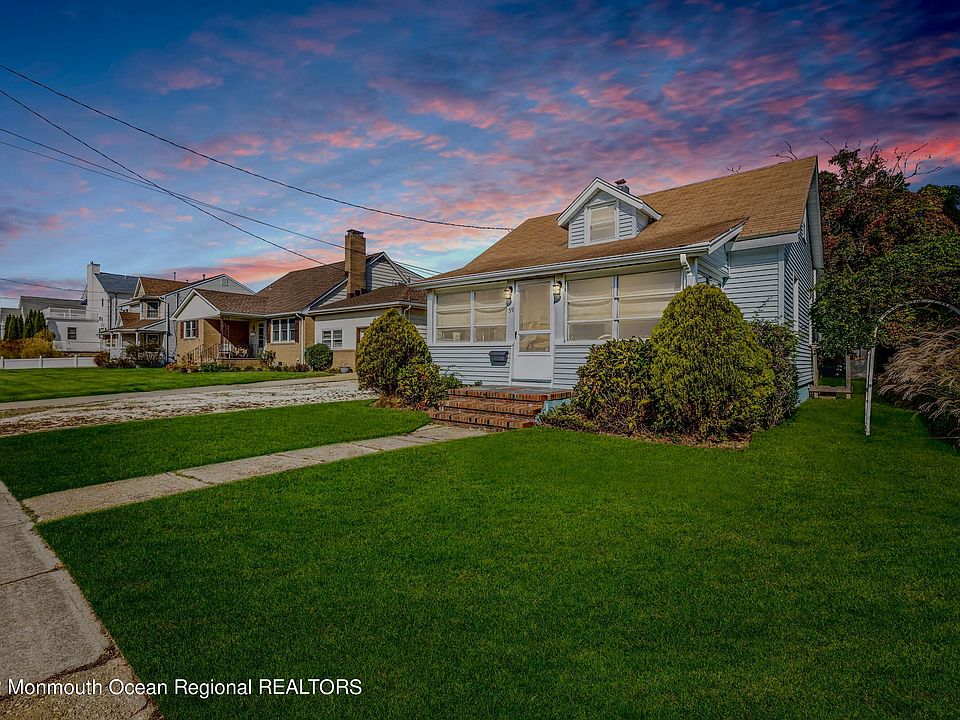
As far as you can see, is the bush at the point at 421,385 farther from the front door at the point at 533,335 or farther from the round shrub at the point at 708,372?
the round shrub at the point at 708,372

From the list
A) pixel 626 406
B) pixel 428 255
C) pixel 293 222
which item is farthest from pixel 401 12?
pixel 428 255

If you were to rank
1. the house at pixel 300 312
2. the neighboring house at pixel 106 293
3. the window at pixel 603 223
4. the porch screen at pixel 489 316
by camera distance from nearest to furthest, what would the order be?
1. the porch screen at pixel 489 316
2. the window at pixel 603 223
3. the house at pixel 300 312
4. the neighboring house at pixel 106 293

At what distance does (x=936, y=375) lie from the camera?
8289mm

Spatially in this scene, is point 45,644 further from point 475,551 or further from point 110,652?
point 475,551

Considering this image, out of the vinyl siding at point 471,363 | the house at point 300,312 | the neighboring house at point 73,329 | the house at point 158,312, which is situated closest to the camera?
the vinyl siding at point 471,363

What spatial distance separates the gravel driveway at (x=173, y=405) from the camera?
10.6 m

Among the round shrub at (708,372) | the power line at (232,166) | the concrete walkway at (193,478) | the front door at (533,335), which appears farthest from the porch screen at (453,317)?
the power line at (232,166)

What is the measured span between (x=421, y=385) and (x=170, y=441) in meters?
5.40

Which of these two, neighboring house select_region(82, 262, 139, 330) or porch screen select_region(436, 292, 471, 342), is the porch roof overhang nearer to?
porch screen select_region(436, 292, 471, 342)

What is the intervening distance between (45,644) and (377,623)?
1.69m

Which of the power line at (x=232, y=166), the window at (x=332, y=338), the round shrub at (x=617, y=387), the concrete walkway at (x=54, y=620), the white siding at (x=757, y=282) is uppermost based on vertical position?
the power line at (x=232, y=166)

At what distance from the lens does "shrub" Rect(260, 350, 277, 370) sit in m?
28.8

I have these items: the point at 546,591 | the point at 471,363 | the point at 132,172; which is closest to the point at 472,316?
the point at 471,363

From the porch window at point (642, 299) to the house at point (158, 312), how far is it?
32.9 meters
